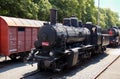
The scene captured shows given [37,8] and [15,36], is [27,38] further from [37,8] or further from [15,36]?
[37,8]

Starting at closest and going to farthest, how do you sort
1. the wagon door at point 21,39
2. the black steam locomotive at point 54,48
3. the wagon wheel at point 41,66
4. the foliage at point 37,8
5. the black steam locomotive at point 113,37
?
the black steam locomotive at point 54,48
the wagon wheel at point 41,66
the wagon door at point 21,39
the foliage at point 37,8
the black steam locomotive at point 113,37

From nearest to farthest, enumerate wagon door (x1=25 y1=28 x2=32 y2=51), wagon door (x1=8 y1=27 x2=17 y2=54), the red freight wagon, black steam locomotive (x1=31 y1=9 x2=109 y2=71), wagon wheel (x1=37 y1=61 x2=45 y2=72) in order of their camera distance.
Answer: black steam locomotive (x1=31 y1=9 x2=109 y2=71), wagon wheel (x1=37 y1=61 x2=45 y2=72), the red freight wagon, wagon door (x1=8 y1=27 x2=17 y2=54), wagon door (x1=25 y1=28 x2=32 y2=51)

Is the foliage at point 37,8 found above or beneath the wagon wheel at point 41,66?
above

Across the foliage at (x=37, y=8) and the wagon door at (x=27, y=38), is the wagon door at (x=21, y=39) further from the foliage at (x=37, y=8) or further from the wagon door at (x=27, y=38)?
the foliage at (x=37, y=8)

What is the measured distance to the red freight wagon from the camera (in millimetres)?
16219

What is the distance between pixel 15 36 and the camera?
16.9m

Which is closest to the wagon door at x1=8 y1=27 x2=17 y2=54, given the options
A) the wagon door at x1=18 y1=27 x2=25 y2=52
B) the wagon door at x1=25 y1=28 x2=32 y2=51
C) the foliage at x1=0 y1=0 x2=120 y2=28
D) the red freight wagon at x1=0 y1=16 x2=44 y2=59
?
the red freight wagon at x1=0 y1=16 x2=44 y2=59

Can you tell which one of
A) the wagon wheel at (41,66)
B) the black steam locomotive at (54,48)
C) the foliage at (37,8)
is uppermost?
the foliage at (37,8)

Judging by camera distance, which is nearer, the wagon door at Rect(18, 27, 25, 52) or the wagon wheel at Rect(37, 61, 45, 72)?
the wagon wheel at Rect(37, 61, 45, 72)

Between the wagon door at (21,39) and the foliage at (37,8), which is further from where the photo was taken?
the foliage at (37,8)

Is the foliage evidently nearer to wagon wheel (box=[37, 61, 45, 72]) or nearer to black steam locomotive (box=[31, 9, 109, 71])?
black steam locomotive (box=[31, 9, 109, 71])

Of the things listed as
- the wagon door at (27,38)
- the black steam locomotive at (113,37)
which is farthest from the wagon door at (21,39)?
the black steam locomotive at (113,37)

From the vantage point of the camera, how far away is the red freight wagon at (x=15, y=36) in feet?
53.2

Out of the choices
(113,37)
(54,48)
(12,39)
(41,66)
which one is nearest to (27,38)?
(12,39)
